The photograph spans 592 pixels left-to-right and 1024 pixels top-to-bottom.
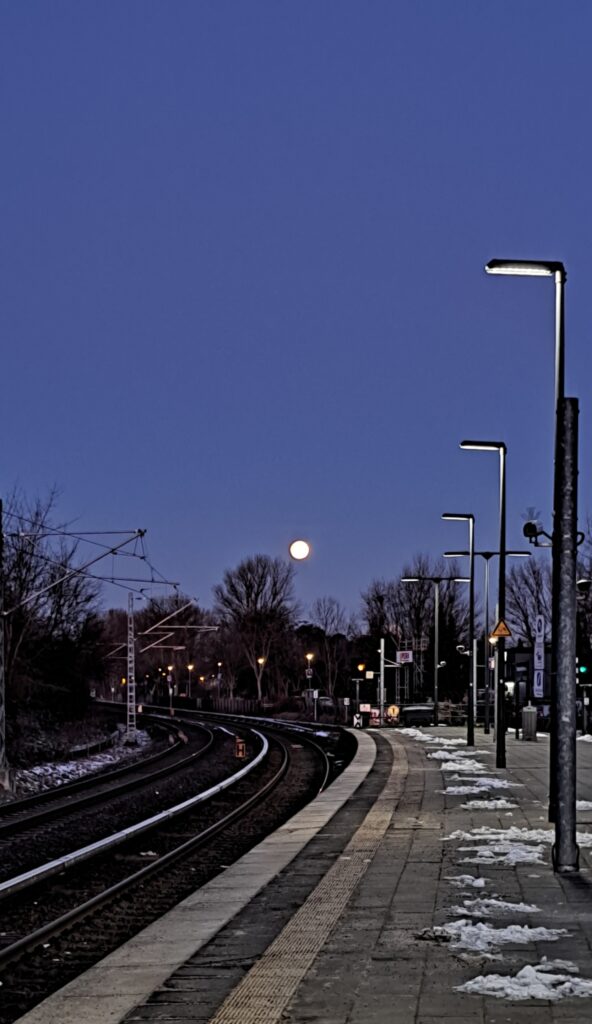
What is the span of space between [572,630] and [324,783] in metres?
18.9

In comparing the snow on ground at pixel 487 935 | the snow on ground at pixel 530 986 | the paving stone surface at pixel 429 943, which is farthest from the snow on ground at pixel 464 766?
the snow on ground at pixel 530 986

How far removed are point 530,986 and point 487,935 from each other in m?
1.57

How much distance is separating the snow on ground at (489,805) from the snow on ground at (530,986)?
36.2 feet

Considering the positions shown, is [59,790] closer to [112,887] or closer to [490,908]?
[112,887]

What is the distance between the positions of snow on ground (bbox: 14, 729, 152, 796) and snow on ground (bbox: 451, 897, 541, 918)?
20789 mm

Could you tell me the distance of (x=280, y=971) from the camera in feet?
26.6

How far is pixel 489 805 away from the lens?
62.6 ft

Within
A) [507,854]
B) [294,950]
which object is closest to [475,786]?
[507,854]

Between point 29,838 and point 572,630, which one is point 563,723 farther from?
point 29,838

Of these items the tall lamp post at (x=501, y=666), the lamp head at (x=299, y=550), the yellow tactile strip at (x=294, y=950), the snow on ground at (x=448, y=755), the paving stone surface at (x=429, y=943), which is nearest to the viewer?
the paving stone surface at (x=429, y=943)

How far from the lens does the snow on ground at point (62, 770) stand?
3212 centimetres

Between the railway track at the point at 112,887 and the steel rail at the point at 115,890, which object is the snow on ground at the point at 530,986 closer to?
the railway track at the point at 112,887

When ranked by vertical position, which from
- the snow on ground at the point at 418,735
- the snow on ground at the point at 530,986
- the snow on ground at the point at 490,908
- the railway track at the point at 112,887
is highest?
the snow on ground at the point at 530,986

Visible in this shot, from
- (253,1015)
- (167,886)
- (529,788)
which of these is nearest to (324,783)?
(529,788)
